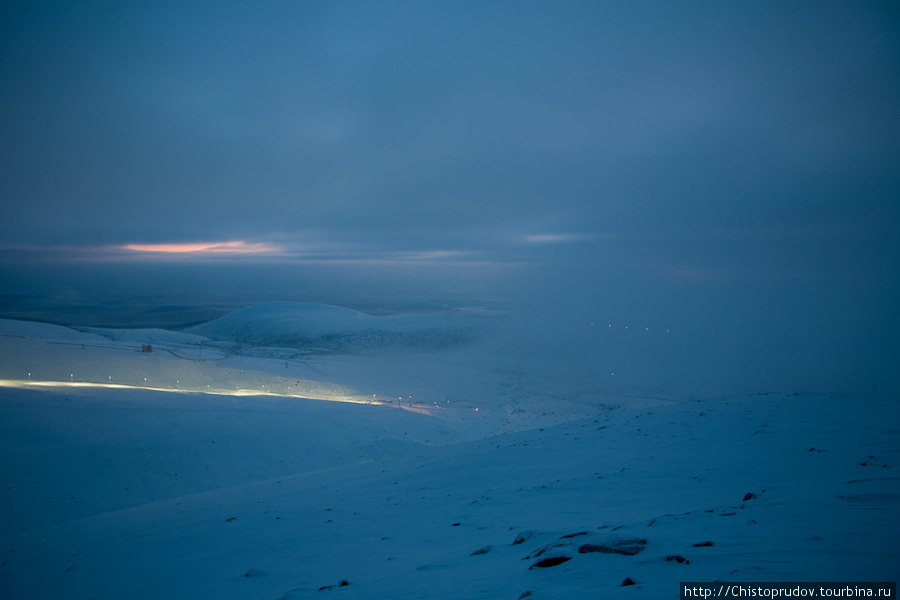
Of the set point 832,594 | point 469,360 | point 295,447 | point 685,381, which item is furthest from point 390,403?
point 832,594

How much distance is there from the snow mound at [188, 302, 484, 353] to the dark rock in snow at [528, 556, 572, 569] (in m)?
58.6

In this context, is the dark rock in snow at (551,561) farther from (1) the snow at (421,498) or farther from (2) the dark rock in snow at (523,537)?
(2) the dark rock in snow at (523,537)

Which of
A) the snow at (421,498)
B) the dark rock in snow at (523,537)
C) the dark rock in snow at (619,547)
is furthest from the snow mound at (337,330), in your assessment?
the dark rock in snow at (619,547)

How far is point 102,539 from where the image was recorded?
9703 mm

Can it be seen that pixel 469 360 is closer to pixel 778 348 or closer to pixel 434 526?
pixel 778 348

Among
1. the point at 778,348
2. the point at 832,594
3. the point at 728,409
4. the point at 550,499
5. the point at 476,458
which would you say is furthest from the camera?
the point at 778,348

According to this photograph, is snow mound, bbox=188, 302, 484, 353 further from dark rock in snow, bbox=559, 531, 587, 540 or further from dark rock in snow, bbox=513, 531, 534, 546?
dark rock in snow, bbox=559, 531, 587, 540

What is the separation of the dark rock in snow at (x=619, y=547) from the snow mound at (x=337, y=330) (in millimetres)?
58696

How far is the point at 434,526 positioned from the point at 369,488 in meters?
4.24

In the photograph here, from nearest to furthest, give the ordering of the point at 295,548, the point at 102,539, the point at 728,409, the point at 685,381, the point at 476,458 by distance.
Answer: the point at 295,548, the point at 102,539, the point at 476,458, the point at 728,409, the point at 685,381

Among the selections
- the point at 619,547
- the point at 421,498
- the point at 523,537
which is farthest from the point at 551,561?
the point at 421,498

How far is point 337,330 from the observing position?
70812mm

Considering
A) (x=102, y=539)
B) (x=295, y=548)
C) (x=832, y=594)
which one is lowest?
(x=102, y=539)

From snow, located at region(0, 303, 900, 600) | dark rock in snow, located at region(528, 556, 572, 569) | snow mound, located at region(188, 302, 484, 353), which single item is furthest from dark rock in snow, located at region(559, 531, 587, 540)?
snow mound, located at region(188, 302, 484, 353)
